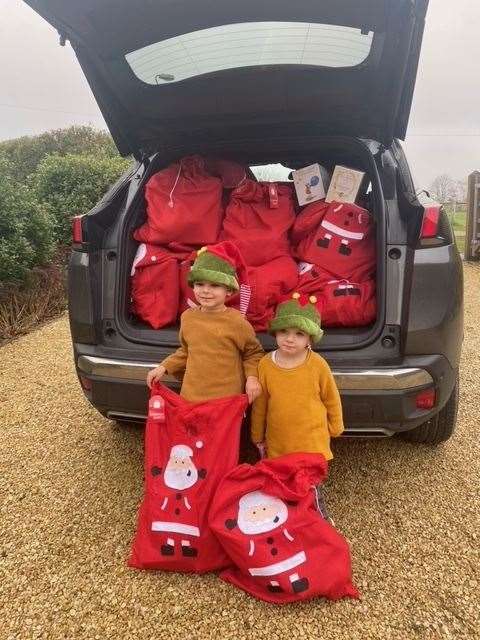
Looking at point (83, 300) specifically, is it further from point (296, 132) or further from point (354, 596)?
point (354, 596)

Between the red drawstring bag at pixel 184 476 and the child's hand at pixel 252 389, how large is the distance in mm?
38

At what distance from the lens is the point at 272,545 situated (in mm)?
1685

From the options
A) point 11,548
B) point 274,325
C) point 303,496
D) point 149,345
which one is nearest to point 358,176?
point 274,325

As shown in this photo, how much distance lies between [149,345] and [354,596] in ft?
4.20

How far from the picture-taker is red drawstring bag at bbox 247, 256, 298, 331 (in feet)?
7.82

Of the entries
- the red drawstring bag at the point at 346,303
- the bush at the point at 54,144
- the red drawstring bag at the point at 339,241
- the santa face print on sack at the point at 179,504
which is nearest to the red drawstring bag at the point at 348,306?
the red drawstring bag at the point at 346,303

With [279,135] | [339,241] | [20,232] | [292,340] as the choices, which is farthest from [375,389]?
[20,232]

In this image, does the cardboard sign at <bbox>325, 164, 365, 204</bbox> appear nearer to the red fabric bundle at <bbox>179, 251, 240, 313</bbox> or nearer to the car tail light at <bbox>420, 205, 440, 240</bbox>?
the car tail light at <bbox>420, 205, 440, 240</bbox>

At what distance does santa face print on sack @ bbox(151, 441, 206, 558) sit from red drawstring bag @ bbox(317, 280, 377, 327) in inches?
33.8

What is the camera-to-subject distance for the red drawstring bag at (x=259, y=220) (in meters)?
2.60

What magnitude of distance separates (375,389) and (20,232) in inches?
170

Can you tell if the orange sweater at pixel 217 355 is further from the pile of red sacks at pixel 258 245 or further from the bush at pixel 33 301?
the bush at pixel 33 301

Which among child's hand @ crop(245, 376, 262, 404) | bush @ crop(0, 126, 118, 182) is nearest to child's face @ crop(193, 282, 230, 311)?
child's hand @ crop(245, 376, 262, 404)

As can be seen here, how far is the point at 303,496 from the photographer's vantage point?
Answer: 5.69ft
